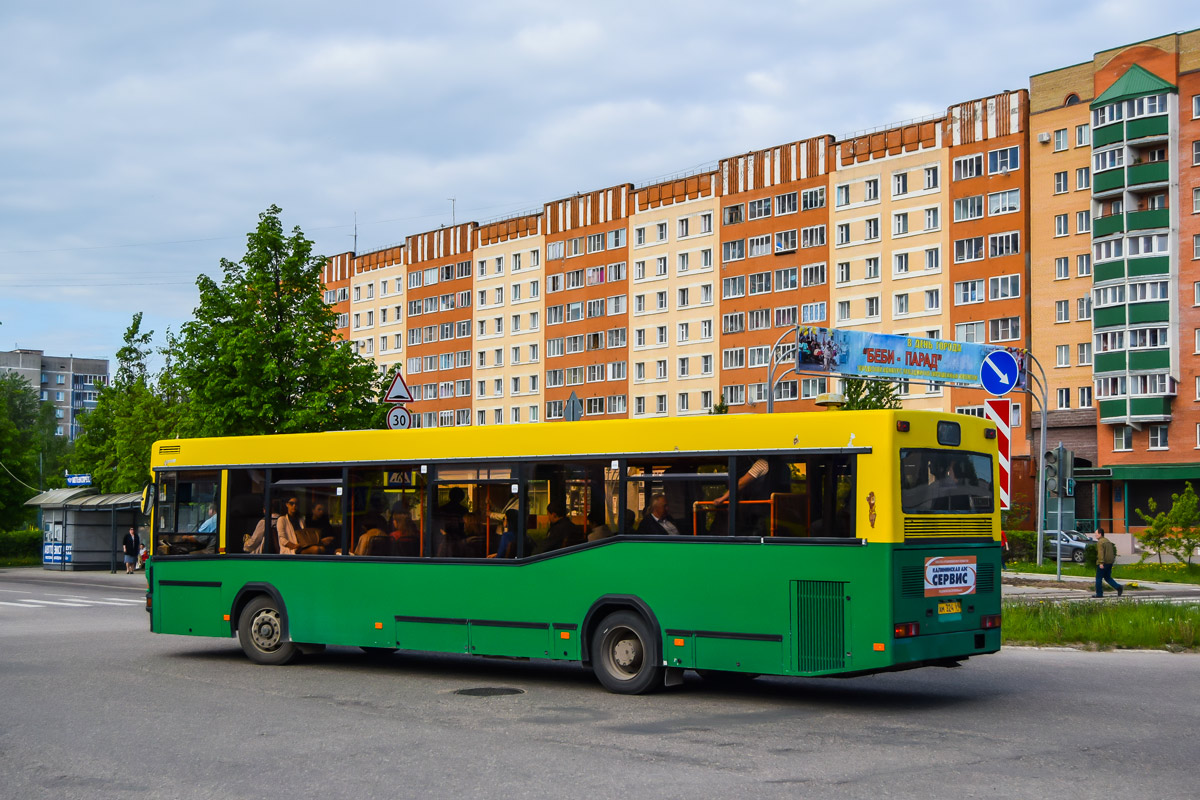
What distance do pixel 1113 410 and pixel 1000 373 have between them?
171 feet

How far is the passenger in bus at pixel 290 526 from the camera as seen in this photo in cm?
1582

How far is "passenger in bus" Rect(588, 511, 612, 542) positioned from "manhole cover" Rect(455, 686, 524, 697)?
5.55 feet

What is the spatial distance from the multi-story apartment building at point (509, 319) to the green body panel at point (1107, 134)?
42309 millimetres

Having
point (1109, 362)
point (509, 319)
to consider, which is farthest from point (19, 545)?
point (1109, 362)

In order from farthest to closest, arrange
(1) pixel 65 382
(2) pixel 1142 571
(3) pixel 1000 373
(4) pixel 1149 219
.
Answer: (1) pixel 65 382 < (4) pixel 1149 219 < (2) pixel 1142 571 < (3) pixel 1000 373

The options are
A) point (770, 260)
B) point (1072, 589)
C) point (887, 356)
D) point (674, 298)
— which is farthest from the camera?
point (674, 298)

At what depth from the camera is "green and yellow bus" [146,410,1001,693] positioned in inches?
464

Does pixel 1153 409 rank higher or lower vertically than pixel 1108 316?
lower

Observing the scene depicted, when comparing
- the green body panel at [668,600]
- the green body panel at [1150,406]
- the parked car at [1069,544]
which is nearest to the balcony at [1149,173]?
the green body panel at [1150,406]

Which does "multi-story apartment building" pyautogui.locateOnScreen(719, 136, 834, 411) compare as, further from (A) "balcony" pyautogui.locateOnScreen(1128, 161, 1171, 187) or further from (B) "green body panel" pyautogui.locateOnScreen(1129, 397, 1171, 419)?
(A) "balcony" pyautogui.locateOnScreen(1128, 161, 1171, 187)

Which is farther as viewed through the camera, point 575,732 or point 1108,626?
point 1108,626

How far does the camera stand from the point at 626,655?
43.0ft

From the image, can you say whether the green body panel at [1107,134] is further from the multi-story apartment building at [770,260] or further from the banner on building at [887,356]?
the multi-story apartment building at [770,260]

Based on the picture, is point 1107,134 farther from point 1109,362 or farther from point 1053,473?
point 1053,473
